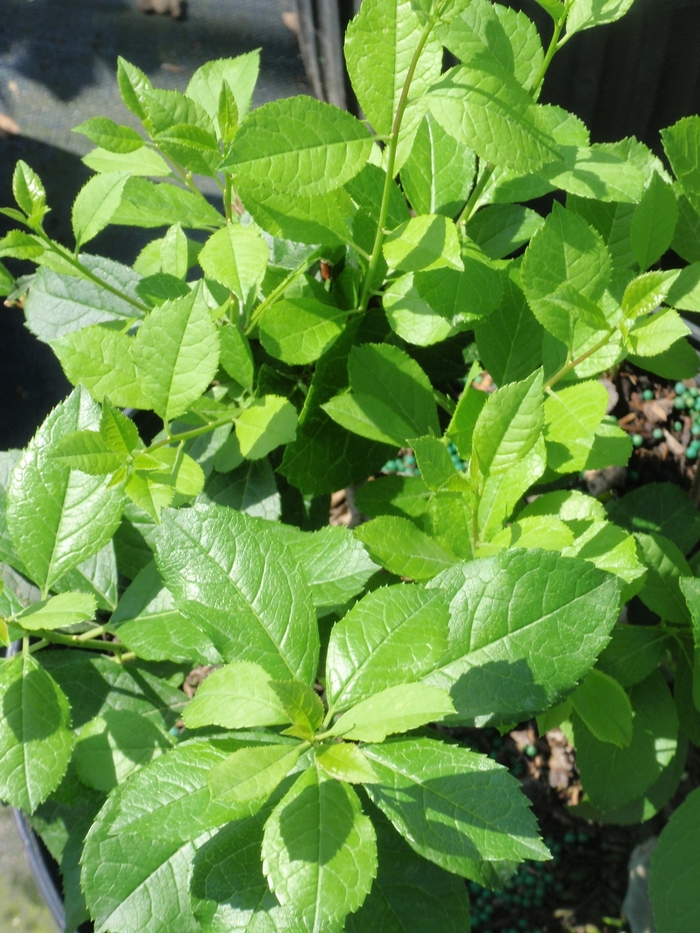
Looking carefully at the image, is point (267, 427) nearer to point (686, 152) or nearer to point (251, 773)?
point (251, 773)

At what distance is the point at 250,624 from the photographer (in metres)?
0.77

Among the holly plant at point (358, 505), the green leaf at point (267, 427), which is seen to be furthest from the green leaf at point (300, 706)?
the green leaf at point (267, 427)

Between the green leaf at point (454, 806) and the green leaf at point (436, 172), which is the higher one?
the green leaf at point (436, 172)

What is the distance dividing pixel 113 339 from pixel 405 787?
0.57m

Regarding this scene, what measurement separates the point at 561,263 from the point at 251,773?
0.62 meters

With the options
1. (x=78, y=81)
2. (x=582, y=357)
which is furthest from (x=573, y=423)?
(x=78, y=81)

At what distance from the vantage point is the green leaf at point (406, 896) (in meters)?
0.88

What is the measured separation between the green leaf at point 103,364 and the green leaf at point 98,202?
16cm

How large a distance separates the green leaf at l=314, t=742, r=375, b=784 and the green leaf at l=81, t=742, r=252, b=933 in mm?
126

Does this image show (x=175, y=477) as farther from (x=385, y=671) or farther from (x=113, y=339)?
(x=385, y=671)

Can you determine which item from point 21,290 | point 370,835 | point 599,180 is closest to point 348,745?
point 370,835

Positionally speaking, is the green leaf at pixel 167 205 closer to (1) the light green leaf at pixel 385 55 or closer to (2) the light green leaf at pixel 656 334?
(1) the light green leaf at pixel 385 55

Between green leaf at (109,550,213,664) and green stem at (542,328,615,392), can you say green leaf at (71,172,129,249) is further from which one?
green stem at (542,328,615,392)

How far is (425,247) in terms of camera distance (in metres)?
0.81
